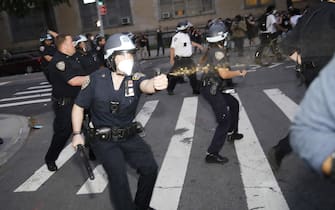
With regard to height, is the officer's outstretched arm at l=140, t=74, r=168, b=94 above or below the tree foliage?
below

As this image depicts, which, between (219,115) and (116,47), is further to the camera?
(219,115)

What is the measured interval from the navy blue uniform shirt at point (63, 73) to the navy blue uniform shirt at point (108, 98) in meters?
1.84

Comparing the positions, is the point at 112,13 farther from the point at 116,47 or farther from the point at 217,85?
the point at 116,47

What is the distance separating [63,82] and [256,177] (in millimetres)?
2966

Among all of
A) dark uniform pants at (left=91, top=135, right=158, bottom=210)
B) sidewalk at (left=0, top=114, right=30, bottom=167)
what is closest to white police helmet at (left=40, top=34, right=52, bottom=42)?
sidewalk at (left=0, top=114, right=30, bottom=167)

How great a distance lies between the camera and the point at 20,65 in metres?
22.8

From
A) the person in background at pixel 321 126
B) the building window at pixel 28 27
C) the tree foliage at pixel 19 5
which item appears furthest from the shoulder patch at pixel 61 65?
the building window at pixel 28 27

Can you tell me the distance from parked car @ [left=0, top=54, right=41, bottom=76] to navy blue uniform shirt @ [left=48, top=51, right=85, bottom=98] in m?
18.0

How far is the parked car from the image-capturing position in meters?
22.7

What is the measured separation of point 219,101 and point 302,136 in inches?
156

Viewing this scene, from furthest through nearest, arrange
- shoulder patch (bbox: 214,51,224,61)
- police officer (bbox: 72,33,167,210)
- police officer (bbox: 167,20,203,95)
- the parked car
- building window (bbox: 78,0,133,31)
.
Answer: building window (bbox: 78,0,133,31) < the parked car < police officer (bbox: 167,20,203,95) < shoulder patch (bbox: 214,51,224,61) < police officer (bbox: 72,33,167,210)

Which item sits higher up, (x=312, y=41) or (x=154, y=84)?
(x=312, y=41)

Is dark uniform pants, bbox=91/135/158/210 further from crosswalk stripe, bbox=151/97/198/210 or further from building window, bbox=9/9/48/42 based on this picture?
building window, bbox=9/9/48/42

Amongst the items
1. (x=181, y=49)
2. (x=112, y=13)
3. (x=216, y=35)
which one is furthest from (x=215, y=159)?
(x=112, y=13)
